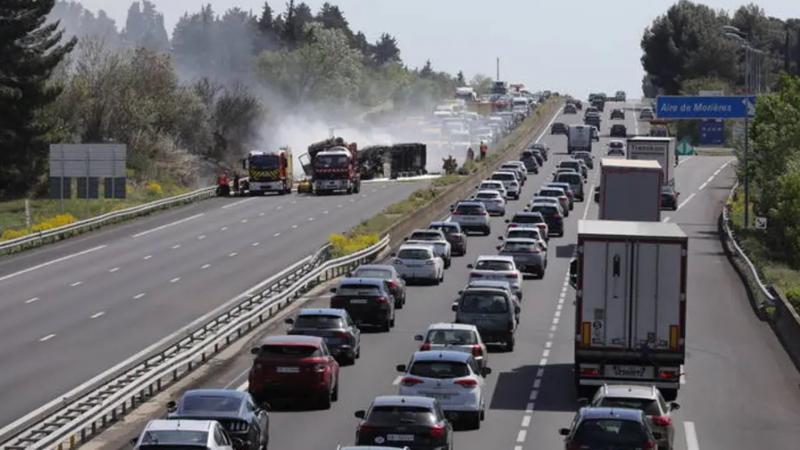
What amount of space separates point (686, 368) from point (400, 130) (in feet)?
475

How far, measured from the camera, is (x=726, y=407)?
34344 millimetres

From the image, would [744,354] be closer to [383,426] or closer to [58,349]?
[58,349]

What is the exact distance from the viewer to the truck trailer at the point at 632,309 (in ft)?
107

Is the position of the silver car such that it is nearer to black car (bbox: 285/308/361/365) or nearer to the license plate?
black car (bbox: 285/308/361/365)

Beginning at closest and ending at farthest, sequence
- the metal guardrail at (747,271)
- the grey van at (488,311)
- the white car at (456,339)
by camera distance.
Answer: the white car at (456,339), the grey van at (488,311), the metal guardrail at (747,271)

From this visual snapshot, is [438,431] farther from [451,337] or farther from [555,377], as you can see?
[555,377]

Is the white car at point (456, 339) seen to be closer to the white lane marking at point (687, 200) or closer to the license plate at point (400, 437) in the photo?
the license plate at point (400, 437)

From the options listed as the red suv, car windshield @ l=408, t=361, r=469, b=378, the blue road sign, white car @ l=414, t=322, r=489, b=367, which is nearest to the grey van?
white car @ l=414, t=322, r=489, b=367

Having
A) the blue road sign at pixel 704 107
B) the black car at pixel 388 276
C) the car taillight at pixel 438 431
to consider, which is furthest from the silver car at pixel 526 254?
the blue road sign at pixel 704 107

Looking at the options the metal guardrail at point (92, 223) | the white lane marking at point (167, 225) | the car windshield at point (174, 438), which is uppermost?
the car windshield at point (174, 438)

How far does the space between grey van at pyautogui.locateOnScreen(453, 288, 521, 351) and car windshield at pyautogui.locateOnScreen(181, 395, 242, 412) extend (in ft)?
50.7

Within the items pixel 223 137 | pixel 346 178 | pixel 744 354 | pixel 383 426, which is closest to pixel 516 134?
pixel 223 137

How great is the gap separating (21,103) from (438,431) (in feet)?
226

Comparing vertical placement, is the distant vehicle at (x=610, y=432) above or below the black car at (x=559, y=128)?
below
